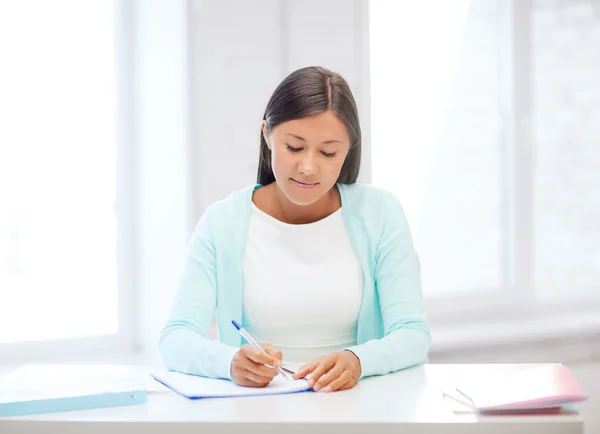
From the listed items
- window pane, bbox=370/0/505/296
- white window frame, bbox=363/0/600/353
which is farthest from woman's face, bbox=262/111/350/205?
white window frame, bbox=363/0/600/353

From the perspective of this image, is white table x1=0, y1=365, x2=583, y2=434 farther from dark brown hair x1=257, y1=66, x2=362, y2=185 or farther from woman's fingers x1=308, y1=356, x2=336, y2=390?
dark brown hair x1=257, y1=66, x2=362, y2=185

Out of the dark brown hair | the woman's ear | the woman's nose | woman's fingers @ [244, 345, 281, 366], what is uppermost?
the dark brown hair

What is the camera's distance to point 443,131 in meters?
3.04

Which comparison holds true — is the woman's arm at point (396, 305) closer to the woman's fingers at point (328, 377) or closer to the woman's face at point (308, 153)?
the woman's fingers at point (328, 377)

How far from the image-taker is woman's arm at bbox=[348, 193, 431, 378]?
145 cm

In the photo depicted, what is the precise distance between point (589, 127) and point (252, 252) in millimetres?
1983

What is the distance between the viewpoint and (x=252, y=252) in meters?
1.74

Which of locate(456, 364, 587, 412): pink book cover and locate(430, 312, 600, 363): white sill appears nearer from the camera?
locate(456, 364, 587, 412): pink book cover

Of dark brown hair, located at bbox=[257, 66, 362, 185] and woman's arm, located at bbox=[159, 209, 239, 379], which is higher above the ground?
dark brown hair, located at bbox=[257, 66, 362, 185]

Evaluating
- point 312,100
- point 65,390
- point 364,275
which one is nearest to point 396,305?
point 364,275

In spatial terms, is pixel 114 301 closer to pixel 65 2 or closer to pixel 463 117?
pixel 65 2

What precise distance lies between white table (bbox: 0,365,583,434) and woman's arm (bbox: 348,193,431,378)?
→ 22 cm

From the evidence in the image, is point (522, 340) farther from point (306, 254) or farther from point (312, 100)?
point (312, 100)

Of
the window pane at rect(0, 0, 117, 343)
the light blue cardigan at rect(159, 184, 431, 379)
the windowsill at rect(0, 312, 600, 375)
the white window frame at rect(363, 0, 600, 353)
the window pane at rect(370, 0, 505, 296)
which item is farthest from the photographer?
the white window frame at rect(363, 0, 600, 353)
